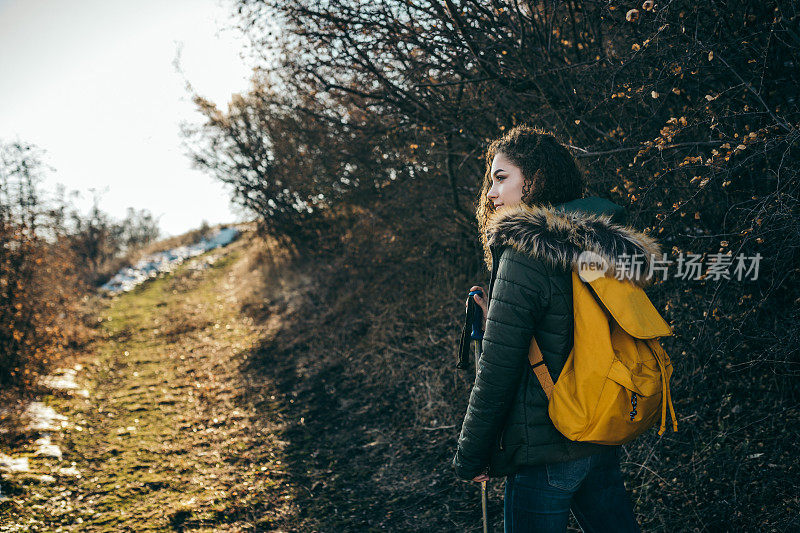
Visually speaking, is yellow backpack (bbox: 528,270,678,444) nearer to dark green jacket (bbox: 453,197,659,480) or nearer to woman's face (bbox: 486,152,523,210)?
dark green jacket (bbox: 453,197,659,480)

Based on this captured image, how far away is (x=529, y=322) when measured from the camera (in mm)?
1667

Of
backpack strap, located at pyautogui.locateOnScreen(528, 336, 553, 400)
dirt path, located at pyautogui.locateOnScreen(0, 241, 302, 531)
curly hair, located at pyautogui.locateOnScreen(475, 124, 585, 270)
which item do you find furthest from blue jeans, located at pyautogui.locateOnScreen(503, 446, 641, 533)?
dirt path, located at pyautogui.locateOnScreen(0, 241, 302, 531)

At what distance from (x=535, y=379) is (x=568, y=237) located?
Result: 1.57 ft

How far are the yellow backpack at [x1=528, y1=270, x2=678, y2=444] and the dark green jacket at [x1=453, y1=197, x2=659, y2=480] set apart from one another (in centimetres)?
5

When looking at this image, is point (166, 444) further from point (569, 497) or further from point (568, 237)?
point (568, 237)

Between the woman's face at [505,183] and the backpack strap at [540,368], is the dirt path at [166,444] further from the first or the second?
the woman's face at [505,183]

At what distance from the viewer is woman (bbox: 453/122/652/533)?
1.67 m

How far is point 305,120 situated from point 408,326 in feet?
12.9

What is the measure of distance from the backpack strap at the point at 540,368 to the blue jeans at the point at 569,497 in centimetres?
26

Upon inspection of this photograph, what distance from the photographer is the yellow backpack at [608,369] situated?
63.2 inches

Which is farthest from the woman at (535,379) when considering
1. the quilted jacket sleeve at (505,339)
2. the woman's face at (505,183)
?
the woman's face at (505,183)

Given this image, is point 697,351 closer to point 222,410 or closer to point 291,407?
point 291,407

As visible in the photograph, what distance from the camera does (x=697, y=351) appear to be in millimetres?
3441

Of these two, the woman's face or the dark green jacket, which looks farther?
the woman's face
